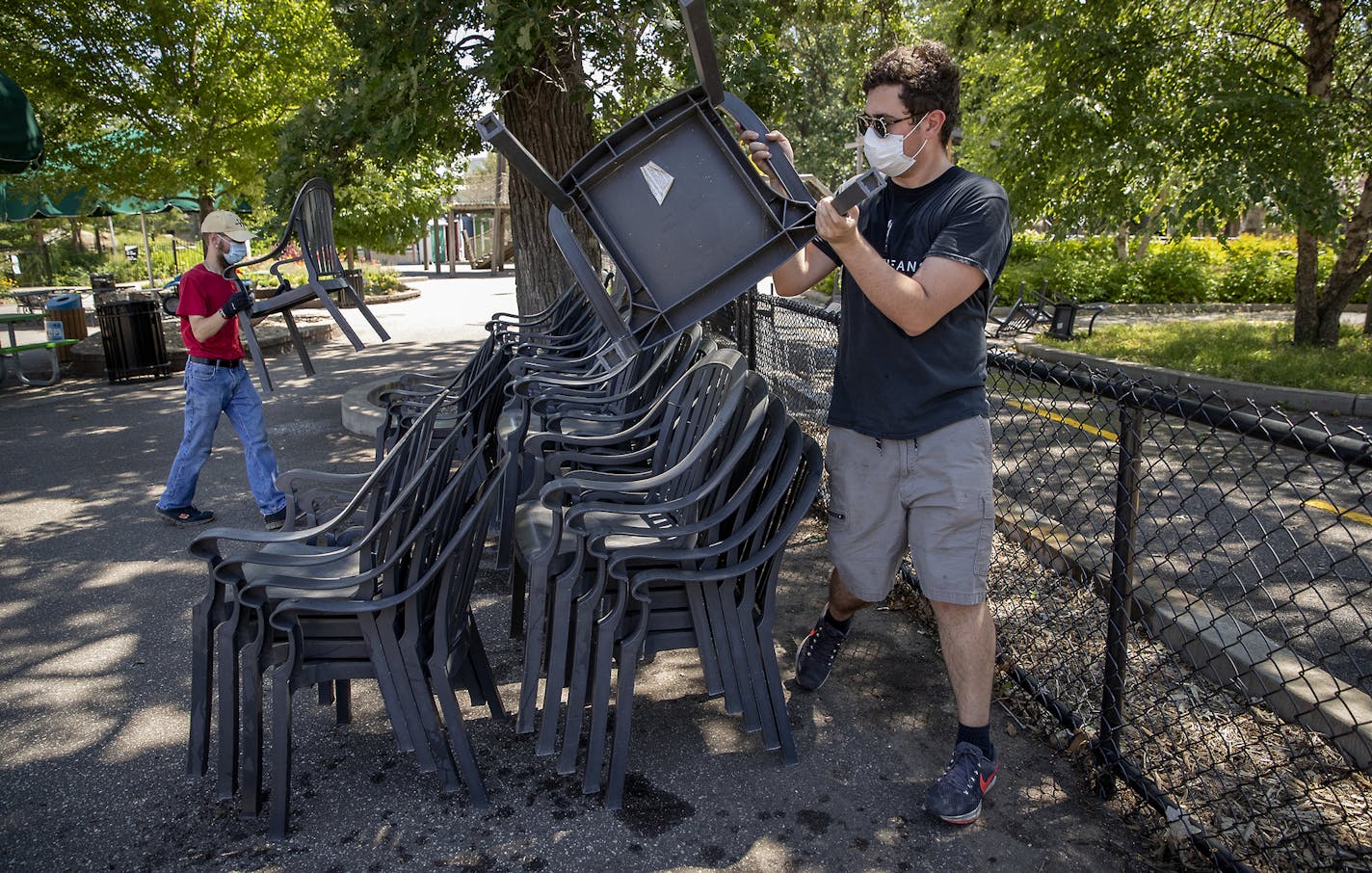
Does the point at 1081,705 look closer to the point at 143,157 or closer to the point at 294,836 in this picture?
the point at 294,836

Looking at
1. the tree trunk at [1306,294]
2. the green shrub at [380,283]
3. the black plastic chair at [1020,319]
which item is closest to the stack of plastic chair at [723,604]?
the tree trunk at [1306,294]

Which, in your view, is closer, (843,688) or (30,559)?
(843,688)

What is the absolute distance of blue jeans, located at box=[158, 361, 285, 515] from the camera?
5.18 m

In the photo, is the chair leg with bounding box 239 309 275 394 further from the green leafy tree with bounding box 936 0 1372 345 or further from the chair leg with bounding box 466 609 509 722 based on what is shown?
the green leafy tree with bounding box 936 0 1372 345

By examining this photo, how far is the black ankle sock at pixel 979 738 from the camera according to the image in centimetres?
262

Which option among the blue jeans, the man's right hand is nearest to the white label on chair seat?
the man's right hand

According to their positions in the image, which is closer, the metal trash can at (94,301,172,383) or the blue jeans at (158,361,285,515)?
the blue jeans at (158,361,285,515)

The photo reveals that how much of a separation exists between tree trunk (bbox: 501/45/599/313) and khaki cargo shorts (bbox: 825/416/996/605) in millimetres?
3808

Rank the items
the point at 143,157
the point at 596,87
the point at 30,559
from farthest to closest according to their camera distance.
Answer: the point at 143,157 → the point at 596,87 → the point at 30,559

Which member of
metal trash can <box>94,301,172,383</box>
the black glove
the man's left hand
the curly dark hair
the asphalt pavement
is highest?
the curly dark hair

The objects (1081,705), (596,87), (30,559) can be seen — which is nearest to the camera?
(1081,705)

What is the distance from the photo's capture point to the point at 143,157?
11.6 metres

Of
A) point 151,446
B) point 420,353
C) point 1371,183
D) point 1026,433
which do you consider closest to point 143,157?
point 420,353

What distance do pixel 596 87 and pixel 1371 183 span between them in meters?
9.85
